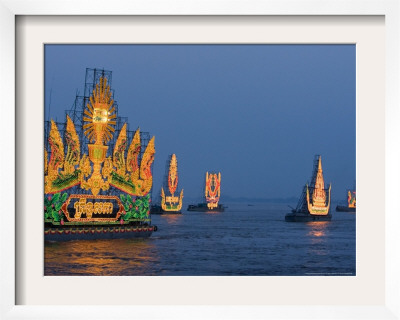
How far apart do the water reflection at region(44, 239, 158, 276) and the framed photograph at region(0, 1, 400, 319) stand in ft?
37.3

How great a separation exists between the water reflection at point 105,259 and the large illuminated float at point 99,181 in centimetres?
99

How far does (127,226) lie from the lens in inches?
538

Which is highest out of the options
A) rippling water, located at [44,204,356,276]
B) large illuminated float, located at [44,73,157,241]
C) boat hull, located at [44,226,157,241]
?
large illuminated float, located at [44,73,157,241]

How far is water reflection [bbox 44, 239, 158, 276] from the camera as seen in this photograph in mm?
14320

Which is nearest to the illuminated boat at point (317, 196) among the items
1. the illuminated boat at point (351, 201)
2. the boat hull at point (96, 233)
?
the illuminated boat at point (351, 201)

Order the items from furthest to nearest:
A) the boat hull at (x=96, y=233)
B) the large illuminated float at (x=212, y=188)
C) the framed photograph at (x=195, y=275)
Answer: the large illuminated float at (x=212, y=188), the boat hull at (x=96, y=233), the framed photograph at (x=195, y=275)

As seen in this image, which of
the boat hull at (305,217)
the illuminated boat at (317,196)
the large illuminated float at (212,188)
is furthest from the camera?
the large illuminated float at (212,188)

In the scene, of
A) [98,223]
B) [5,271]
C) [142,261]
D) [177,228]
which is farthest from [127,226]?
[177,228]

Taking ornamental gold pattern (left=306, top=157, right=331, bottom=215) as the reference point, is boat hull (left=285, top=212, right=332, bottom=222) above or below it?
below

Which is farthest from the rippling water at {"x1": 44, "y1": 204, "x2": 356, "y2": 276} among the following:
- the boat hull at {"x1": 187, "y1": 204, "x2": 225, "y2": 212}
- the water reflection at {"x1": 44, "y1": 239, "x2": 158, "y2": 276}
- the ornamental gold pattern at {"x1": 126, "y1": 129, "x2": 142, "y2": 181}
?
the boat hull at {"x1": 187, "y1": 204, "x2": 225, "y2": 212}

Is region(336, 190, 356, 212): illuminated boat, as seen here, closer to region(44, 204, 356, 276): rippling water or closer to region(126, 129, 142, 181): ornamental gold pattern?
region(44, 204, 356, 276): rippling water

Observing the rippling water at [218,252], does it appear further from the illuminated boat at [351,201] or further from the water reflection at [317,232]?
the illuminated boat at [351,201]

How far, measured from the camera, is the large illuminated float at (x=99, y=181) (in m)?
9.49

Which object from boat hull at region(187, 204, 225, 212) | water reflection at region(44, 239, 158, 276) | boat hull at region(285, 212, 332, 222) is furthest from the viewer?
boat hull at region(187, 204, 225, 212)
